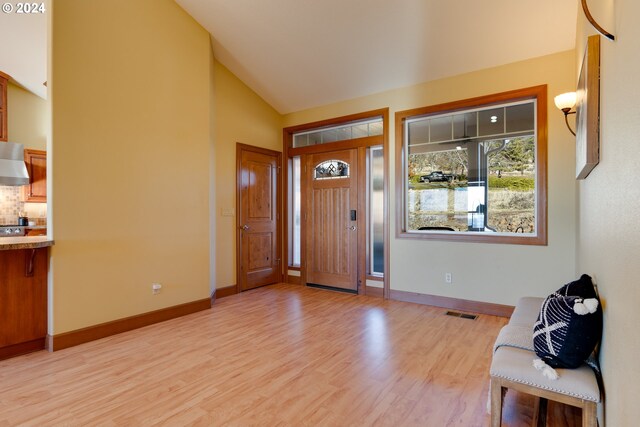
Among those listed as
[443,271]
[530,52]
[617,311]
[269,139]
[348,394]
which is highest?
[530,52]

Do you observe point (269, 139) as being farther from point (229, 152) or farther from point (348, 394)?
point (348, 394)

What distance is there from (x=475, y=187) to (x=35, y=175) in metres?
6.64

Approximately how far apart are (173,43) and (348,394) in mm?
3966

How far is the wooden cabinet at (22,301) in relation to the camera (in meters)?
2.65

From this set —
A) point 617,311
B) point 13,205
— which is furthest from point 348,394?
point 13,205

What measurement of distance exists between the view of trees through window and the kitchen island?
3.96 meters

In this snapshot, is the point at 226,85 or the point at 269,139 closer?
the point at 226,85

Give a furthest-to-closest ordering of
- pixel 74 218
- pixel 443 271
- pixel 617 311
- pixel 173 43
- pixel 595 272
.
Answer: pixel 443 271 < pixel 173 43 < pixel 74 218 < pixel 595 272 < pixel 617 311

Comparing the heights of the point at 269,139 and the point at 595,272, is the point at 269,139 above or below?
above

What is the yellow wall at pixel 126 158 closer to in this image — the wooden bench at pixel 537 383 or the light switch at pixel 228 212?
the light switch at pixel 228 212

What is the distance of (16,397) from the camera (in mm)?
2090

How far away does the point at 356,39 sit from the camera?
12.2ft

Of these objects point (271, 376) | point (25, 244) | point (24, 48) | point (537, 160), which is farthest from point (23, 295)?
point (537, 160)

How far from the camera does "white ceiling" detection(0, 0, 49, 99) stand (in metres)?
3.79
